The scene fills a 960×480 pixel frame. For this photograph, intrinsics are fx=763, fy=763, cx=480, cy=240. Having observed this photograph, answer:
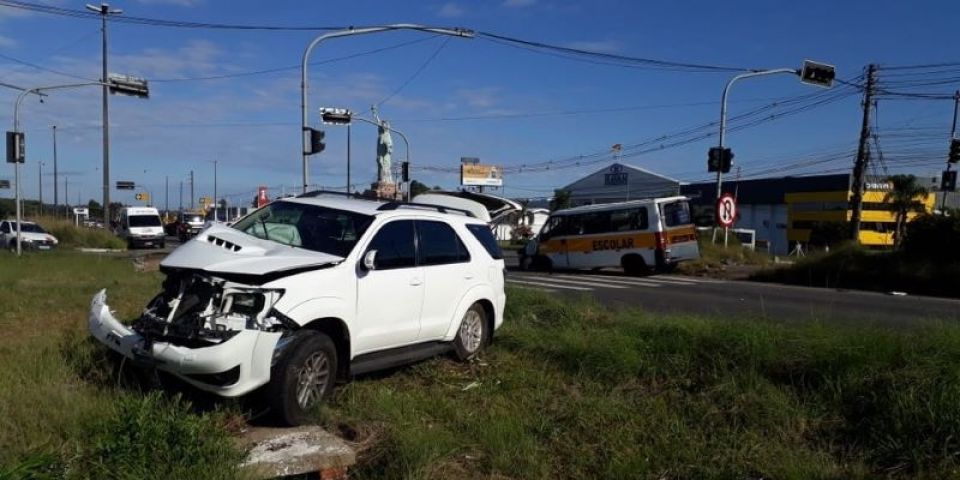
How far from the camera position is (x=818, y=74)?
72.8ft

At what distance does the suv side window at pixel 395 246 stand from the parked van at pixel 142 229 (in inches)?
1481

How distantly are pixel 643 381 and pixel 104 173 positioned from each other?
40751 mm

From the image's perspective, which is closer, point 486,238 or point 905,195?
point 486,238

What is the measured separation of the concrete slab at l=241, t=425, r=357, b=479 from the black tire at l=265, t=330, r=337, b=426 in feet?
0.65

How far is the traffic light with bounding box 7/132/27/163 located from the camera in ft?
88.2

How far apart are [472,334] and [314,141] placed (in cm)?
1309

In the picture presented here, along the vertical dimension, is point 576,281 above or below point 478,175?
below

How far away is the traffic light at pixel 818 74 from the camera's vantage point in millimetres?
22016

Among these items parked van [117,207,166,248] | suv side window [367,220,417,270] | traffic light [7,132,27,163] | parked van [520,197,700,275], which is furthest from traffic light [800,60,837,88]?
parked van [117,207,166,248]

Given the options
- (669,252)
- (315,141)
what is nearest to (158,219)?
(315,141)

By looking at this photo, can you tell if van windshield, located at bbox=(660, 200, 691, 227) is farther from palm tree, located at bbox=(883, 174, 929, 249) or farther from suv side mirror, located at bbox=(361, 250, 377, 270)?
palm tree, located at bbox=(883, 174, 929, 249)

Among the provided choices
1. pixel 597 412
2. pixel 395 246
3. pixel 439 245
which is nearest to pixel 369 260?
pixel 395 246

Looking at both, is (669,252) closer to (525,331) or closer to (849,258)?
(849,258)

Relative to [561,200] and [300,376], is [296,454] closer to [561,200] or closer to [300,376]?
[300,376]
